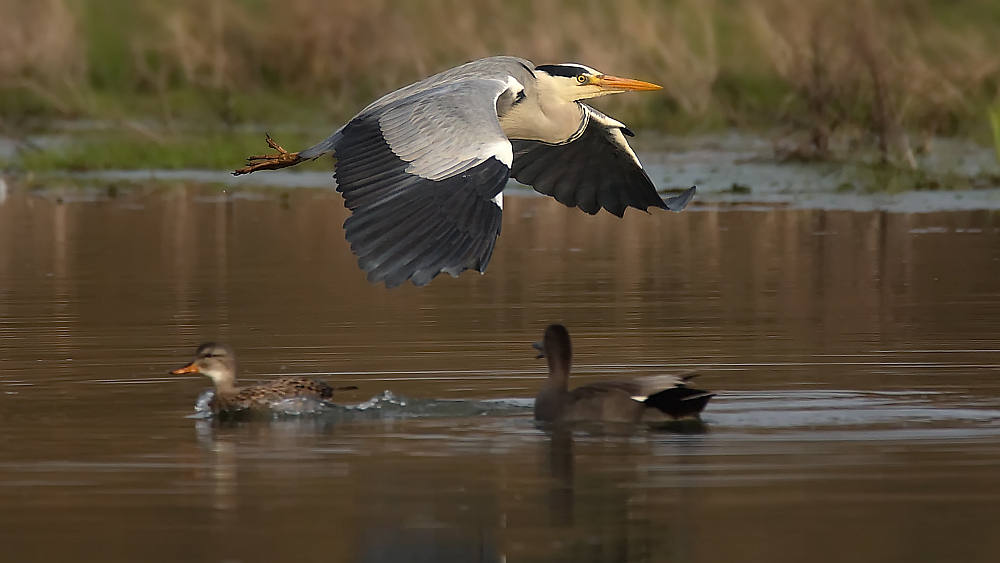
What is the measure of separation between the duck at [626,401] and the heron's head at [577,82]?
1.83 metres

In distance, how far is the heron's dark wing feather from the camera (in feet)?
25.1

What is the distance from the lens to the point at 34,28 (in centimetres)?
2881

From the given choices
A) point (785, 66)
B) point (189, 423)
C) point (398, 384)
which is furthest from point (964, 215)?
point (189, 423)

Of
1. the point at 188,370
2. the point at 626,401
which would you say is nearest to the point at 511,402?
the point at 626,401

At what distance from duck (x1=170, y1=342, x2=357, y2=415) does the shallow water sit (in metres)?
0.13

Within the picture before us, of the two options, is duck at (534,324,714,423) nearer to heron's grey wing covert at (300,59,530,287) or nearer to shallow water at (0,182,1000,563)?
shallow water at (0,182,1000,563)

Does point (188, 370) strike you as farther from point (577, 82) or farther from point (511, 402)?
point (577, 82)

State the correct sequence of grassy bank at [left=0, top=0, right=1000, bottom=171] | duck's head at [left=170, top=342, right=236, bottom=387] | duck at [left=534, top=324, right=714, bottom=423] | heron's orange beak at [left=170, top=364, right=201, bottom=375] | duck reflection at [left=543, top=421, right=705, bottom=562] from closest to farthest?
duck reflection at [left=543, top=421, right=705, bottom=562]
duck at [left=534, top=324, right=714, bottom=423]
duck's head at [left=170, top=342, right=236, bottom=387]
heron's orange beak at [left=170, top=364, right=201, bottom=375]
grassy bank at [left=0, top=0, right=1000, bottom=171]

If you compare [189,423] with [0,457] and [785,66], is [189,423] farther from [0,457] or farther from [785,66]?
[785,66]

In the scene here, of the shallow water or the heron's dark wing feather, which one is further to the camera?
the heron's dark wing feather

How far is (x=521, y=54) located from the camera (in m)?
25.4

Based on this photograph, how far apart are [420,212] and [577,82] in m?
2.47

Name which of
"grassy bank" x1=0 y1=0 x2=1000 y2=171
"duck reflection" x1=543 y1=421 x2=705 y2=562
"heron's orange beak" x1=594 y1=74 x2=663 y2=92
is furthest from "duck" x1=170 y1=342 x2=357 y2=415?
"grassy bank" x1=0 y1=0 x2=1000 y2=171

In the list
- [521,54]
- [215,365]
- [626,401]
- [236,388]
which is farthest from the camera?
[521,54]
